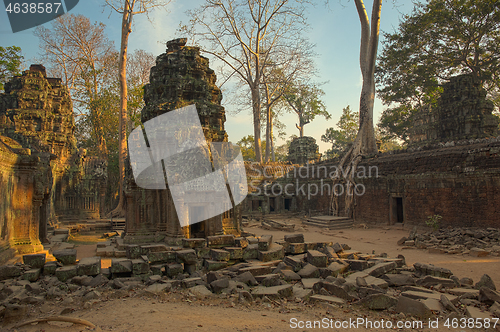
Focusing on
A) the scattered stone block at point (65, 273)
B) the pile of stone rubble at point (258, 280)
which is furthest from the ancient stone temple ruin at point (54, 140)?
the pile of stone rubble at point (258, 280)

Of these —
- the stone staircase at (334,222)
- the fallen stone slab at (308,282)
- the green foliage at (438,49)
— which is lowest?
the stone staircase at (334,222)

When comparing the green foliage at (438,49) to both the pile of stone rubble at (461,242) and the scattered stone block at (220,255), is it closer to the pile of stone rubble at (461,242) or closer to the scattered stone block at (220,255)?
the pile of stone rubble at (461,242)

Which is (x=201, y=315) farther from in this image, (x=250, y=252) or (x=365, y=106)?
(x=365, y=106)

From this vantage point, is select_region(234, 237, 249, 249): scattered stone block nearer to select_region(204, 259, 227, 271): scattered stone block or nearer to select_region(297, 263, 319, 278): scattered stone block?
select_region(204, 259, 227, 271): scattered stone block

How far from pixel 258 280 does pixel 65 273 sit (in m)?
3.27

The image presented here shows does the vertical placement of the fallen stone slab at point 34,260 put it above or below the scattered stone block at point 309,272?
above

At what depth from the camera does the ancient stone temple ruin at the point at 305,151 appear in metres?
26.1

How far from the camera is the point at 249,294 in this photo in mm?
4641

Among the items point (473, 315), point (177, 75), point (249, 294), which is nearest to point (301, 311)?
point (249, 294)

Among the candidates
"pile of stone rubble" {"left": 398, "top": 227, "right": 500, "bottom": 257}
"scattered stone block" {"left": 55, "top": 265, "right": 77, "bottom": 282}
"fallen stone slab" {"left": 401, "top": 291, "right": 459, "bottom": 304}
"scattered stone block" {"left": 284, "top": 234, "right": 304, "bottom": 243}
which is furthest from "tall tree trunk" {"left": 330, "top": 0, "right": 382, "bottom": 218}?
"scattered stone block" {"left": 55, "top": 265, "right": 77, "bottom": 282}

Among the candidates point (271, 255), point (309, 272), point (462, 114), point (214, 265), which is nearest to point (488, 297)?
point (309, 272)

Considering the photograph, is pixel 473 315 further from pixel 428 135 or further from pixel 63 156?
pixel 428 135

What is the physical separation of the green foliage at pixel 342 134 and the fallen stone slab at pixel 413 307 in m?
36.3

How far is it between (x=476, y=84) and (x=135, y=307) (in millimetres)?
23319
